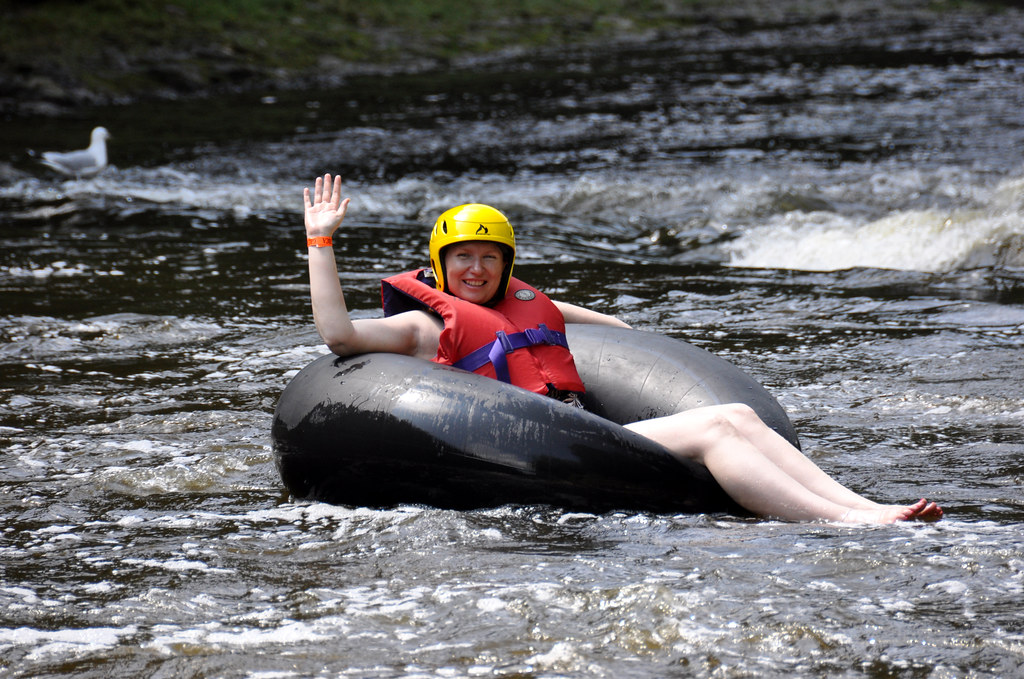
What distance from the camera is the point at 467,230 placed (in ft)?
16.4

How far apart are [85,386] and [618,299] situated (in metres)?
3.81

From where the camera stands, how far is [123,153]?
49.4ft

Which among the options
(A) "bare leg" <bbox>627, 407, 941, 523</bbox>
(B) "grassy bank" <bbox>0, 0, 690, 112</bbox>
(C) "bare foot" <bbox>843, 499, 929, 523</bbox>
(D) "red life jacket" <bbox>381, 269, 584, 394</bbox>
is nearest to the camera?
(C) "bare foot" <bbox>843, 499, 929, 523</bbox>

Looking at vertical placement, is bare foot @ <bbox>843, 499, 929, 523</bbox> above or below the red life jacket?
below

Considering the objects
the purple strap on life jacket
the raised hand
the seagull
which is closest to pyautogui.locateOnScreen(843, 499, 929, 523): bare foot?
the purple strap on life jacket

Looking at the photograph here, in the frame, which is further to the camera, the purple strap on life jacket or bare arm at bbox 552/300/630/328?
bare arm at bbox 552/300/630/328

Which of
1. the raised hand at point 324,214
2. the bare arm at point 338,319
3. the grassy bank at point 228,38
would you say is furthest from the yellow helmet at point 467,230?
the grassy bank at point 228,38

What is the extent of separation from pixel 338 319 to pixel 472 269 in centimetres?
73

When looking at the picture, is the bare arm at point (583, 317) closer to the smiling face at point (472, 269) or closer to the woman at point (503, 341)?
the woman at point (503, 341)

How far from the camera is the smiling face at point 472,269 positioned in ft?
16.7

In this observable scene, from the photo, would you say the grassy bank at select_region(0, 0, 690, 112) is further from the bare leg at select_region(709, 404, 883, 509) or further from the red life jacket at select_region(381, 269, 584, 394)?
the bare leg at select_region(709, 404, 883, 509)

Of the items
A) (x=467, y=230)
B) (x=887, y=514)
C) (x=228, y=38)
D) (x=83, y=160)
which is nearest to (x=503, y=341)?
(x=467, y=230)

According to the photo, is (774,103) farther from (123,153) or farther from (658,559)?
(658,559)

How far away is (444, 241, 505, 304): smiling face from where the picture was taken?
5078 millimetres
